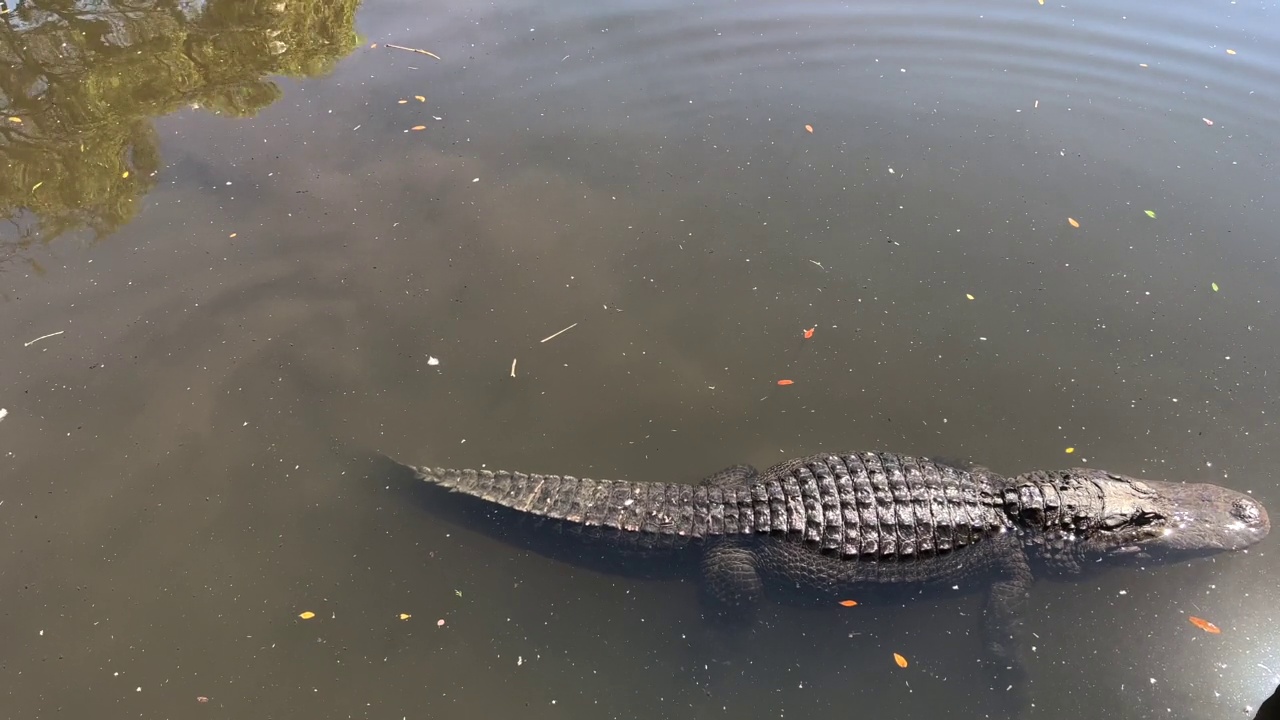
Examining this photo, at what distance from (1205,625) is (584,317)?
4.77m

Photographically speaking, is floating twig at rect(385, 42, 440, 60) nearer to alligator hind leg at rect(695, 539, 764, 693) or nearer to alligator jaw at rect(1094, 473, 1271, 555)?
alligator hind leg at rect(695, 539, 764, 693)

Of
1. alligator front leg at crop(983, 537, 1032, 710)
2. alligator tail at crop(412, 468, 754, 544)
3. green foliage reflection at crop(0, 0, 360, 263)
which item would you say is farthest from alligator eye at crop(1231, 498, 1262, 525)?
green foliage reflection at crop(0, 0, 360, 263)

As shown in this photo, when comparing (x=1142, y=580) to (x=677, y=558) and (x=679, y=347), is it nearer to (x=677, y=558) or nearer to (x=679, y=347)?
(x=677, y=558)

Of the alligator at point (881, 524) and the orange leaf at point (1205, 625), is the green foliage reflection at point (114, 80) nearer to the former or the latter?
the alligator at point (881, 524)

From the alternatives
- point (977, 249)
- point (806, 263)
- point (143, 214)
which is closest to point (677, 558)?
point (806, 263)

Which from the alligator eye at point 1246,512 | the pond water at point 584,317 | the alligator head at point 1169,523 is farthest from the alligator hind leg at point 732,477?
the alligator eye at point 1246,512

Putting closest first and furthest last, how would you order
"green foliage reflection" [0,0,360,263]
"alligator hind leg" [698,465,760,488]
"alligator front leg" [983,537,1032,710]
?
"alligator front leg" [983,537,1032,710]
"alligator hind leg" [698,465,760,488]
"green foliage reflection" [0,0,360,263]

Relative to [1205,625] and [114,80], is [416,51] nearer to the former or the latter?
[114,80]

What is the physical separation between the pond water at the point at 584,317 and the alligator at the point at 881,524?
0.81 ft

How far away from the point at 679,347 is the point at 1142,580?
3.62 metres

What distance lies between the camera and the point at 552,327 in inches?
227

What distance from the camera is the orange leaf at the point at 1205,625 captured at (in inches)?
169

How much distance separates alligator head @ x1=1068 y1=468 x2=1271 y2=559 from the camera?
456 centimetres

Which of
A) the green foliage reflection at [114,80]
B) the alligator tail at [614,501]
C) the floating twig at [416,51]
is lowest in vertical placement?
the alligator tail at [614,501]
